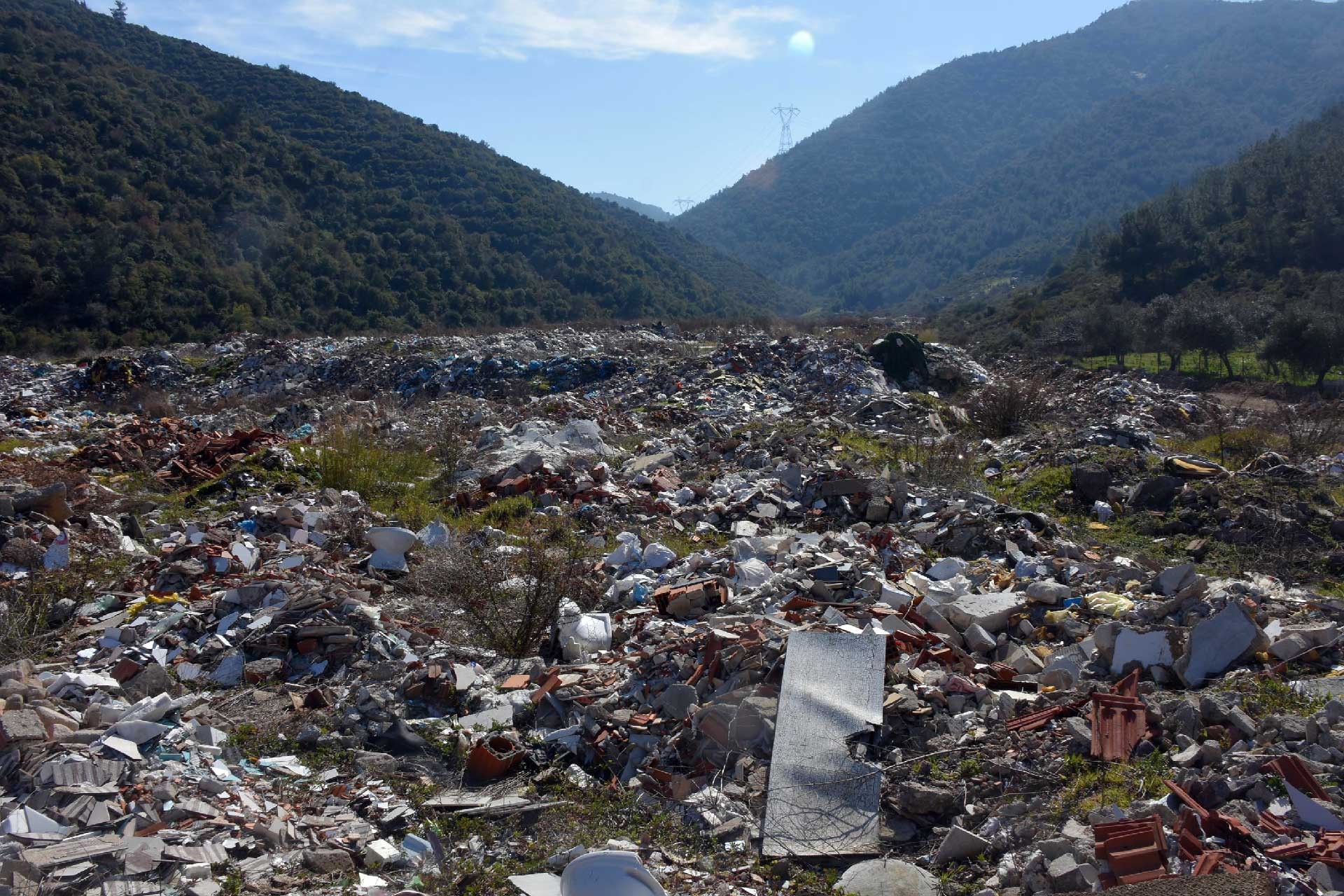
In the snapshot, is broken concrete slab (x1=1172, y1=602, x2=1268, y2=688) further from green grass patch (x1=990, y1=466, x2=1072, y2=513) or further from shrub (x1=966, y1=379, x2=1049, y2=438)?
shrub (x1=966, y1=379, x2=1049, y2=438)

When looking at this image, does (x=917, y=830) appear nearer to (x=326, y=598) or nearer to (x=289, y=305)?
(x=326, y=598)

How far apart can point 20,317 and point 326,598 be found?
29671mm

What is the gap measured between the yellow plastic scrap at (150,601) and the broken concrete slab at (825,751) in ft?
A: 14.0

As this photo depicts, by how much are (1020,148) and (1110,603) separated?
388ft

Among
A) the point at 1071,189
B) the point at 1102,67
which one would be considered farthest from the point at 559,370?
the point at 1102,67

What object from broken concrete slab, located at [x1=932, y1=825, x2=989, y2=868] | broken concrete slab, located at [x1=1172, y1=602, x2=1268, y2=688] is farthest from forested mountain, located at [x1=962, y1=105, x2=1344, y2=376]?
broken concrete slab, located at [x1=932, y1=825, x2=989, y2=868]

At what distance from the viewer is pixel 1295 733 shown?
3.11 m

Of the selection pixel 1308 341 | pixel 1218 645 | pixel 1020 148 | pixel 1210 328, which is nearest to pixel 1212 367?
pixel 1210 328

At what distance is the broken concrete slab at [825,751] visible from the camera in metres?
3.31

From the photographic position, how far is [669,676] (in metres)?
4.55

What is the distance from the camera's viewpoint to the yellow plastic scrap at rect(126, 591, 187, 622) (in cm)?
535

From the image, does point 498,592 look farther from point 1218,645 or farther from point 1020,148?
point 1020,148

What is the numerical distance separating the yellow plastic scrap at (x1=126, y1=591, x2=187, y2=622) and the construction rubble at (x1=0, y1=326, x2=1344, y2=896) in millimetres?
29

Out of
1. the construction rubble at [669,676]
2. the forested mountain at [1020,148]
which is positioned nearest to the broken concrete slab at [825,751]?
the construction rubble at [669,676]
